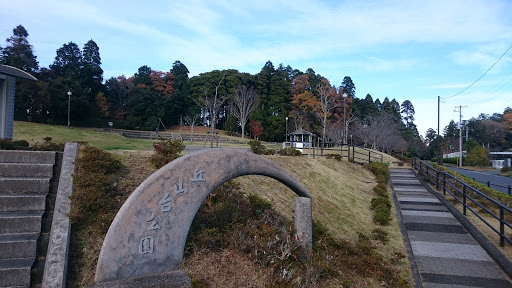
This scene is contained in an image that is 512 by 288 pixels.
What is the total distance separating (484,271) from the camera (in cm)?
551

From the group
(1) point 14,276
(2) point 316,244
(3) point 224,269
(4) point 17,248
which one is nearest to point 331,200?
(2) point 316,244

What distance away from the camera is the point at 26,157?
5742 millimetres

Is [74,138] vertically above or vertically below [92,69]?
below

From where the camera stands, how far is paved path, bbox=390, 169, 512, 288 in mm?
5189

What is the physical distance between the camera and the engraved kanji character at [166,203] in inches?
153

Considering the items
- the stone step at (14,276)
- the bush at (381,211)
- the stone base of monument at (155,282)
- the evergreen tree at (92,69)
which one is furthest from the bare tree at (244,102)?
the stone step at (14,276)

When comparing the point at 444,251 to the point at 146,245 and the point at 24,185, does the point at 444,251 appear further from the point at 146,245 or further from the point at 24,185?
the point at 24,185

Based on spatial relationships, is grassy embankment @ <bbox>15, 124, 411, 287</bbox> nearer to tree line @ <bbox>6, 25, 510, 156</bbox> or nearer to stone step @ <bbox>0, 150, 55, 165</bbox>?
stone step @ <bbox>0, 150, 55, 165</bbox>

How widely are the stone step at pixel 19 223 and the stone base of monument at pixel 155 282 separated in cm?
160

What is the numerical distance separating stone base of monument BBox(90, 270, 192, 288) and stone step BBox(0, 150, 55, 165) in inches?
127

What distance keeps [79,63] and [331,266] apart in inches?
2028

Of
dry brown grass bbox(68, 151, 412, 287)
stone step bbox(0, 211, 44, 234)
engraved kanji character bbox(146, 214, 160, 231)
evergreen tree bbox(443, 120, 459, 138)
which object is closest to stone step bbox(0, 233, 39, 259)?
stone step bbox(0, 211, 44, 234)

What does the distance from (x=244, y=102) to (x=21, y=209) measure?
4455 cm

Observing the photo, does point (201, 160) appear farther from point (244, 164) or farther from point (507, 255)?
point (507, 255)
